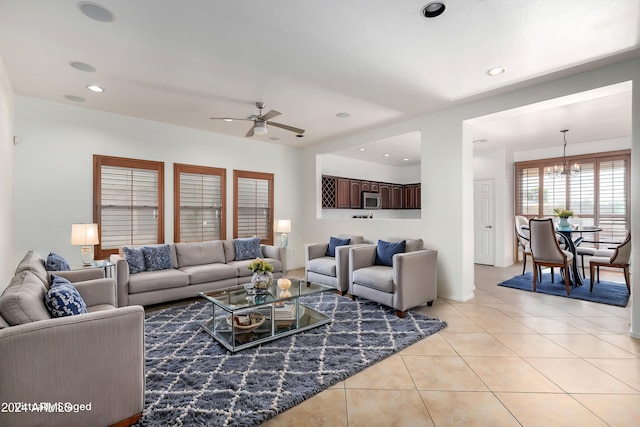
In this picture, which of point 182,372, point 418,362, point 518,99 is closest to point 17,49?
point 182,372

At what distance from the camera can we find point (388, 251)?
4.41 metres

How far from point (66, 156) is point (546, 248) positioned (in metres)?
7.24

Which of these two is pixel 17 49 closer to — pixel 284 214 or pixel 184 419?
pixel 184 419

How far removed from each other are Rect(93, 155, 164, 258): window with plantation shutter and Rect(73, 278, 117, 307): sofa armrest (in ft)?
6.38

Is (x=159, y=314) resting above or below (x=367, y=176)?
below

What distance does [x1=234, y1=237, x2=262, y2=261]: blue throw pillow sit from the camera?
523 cm

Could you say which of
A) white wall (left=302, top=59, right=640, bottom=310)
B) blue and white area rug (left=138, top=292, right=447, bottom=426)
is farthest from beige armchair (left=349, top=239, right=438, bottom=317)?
white wall (left=302, top=59, right=640, bottom=310)

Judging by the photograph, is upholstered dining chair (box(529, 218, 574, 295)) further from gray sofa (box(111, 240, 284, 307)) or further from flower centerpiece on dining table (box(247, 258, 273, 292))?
gray sofa (box(111, 240, 284, 307))

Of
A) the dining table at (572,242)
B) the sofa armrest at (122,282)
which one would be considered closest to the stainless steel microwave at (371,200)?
the dining table at (572,242)

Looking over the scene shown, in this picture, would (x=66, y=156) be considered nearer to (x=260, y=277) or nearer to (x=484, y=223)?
(x=260, y=277)

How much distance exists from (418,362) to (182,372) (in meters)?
1.96

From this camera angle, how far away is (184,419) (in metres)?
1.88

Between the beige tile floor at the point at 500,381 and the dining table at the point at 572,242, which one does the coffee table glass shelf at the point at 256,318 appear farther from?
the dining table at the point at 572,242

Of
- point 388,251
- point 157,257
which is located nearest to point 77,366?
point 157,257
